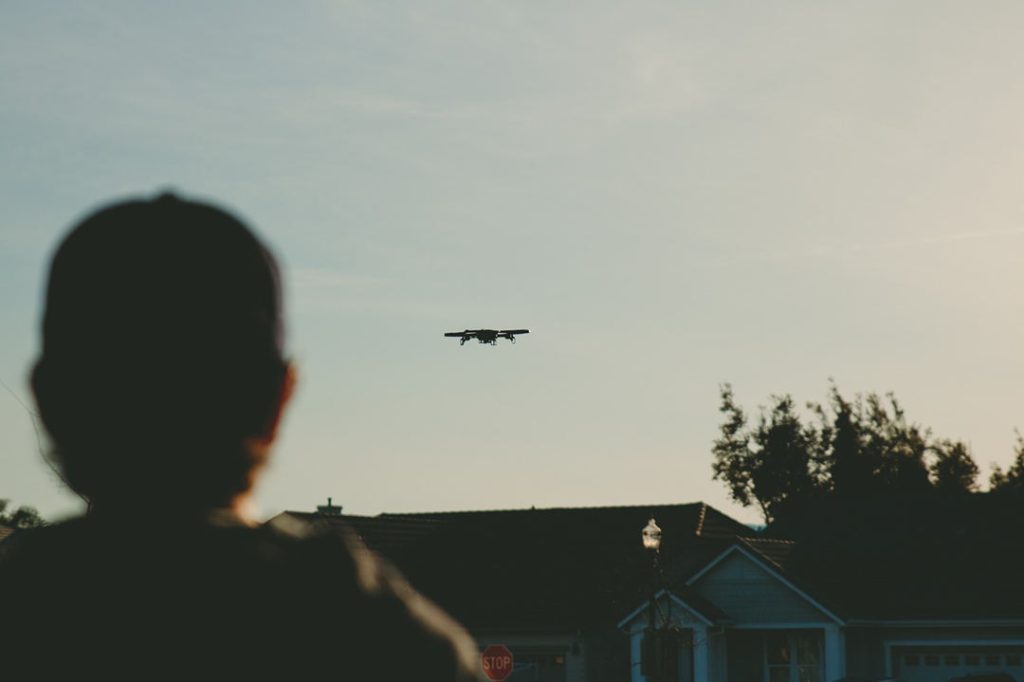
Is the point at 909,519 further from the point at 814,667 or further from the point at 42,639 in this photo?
the point at 42,639

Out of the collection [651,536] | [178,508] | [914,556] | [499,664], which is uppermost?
[914,556]

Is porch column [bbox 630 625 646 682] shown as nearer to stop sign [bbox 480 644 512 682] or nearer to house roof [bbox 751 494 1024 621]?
house roof [bbox 751 494 1024 621]

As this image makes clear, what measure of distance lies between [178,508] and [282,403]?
0.17 meters

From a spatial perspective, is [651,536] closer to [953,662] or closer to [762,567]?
[762,567]

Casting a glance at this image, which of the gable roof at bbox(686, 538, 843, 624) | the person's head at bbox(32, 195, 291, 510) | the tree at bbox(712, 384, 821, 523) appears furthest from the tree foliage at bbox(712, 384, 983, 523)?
the person's head at bbox(32, 195, 291, 510)

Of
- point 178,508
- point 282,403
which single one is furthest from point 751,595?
point 178,508

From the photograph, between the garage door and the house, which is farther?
the house

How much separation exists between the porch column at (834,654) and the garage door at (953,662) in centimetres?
166

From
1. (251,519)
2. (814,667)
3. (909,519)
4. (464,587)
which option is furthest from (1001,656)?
(251,519)

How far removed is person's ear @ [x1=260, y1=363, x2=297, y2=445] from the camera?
1519mm

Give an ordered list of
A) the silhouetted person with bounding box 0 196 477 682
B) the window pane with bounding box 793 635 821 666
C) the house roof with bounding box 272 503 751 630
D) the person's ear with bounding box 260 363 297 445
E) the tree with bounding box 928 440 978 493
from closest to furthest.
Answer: the silhouetted person with bounding box 0 196 477 682, the person's ear with bounding box 260 363 297 445, the window pane with bounding box 793 635 821 666, the house roof with bounding box 272 503 751 630, the tree with bounding box 928 440 978 493

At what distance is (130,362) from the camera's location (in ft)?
4.72

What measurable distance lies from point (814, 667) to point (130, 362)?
4488cm

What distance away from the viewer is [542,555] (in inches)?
2064
